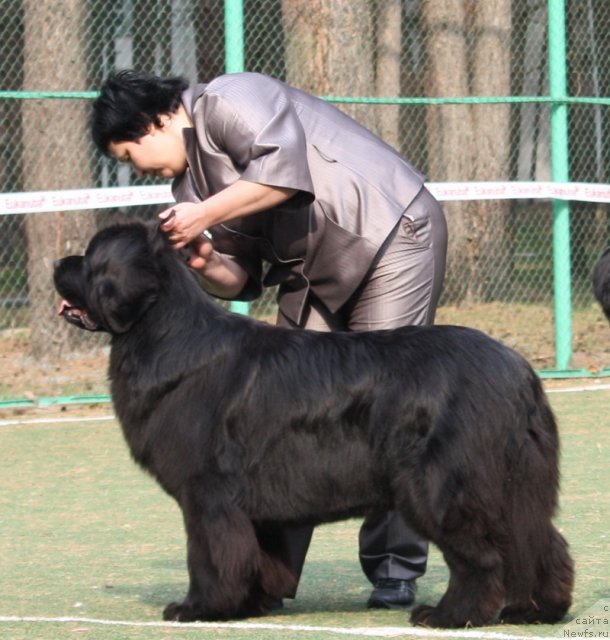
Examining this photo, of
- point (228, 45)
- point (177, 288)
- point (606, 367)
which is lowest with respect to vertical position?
point (606, 367)

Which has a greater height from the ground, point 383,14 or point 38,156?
point 383,14

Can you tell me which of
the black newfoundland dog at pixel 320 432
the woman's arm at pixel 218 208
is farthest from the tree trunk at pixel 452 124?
the black newfoundland dog at pixel 320 432

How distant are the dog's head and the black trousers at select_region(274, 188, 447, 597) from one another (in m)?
0.88

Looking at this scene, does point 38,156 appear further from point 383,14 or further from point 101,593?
point 101,593

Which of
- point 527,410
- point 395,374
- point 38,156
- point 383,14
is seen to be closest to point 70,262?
point 395,374

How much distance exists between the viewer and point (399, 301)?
17.0ft

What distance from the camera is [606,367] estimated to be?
1141cm

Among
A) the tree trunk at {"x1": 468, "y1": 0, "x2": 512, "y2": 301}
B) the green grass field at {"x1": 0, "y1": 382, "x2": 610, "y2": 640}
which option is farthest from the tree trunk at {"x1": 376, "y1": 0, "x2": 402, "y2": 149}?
the green grass field at {"x1": 0, "y1": 382, "x2": 610, "y2": 640}

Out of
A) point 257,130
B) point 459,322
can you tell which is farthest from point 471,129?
point 257,130

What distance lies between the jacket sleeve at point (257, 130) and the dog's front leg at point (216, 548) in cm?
112

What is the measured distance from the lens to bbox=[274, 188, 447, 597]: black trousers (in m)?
5.16

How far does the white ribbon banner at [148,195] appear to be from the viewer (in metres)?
9.76

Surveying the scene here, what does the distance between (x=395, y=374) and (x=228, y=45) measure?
6164 mm

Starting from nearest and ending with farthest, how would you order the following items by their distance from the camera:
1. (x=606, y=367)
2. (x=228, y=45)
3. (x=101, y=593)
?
(x=101, y=593), (x=228, y=45), (x=606, y=367)
